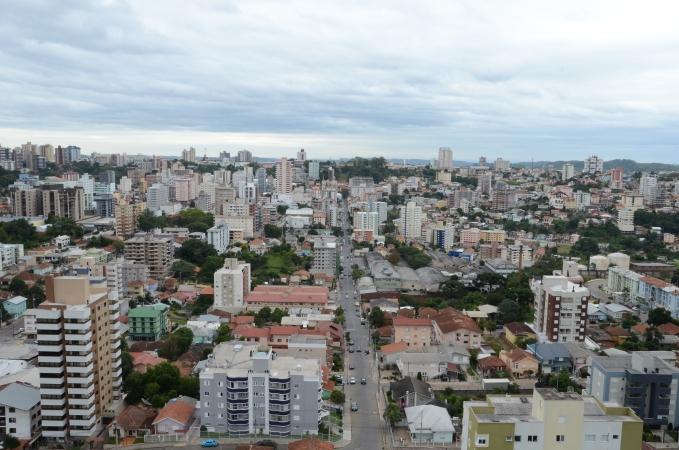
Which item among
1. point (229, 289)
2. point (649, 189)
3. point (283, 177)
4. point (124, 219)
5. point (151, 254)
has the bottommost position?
point (229, 289)

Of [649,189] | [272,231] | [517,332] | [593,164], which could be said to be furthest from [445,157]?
[517,332]

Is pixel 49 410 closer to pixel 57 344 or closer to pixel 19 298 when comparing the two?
pixel 57 344

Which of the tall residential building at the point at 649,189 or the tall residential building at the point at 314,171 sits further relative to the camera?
the tall residential building at the point at 314,171

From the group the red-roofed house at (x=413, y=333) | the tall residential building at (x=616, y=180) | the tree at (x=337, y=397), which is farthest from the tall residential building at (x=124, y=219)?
the tall residential building at (x=616, y=180)

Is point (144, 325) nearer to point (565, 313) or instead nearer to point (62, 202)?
point (565, 313)

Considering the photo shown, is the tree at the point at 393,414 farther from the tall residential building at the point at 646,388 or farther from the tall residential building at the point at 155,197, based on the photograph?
the tall residential building at the point at 155,197
